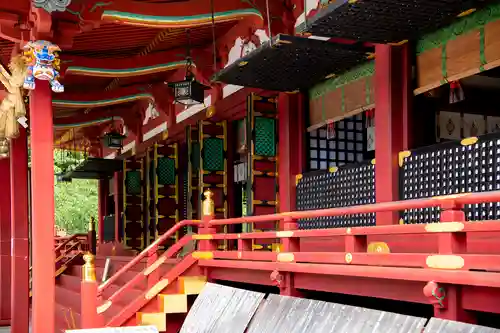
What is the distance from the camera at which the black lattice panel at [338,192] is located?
8727 millimetres

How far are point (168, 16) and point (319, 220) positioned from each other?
3.86 m

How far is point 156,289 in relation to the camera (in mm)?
8766

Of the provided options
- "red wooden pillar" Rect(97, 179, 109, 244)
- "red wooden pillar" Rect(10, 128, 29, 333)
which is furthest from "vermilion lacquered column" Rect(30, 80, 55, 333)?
"red wooden pillar" Rect(97, 179, 109, 244)

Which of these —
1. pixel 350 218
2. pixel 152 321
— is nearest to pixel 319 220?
pixel 350 218

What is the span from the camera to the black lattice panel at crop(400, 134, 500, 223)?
22.1 feet

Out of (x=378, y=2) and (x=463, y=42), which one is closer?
(x=378, y=2)

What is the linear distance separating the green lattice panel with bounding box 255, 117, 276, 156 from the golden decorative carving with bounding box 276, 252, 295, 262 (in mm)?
3726

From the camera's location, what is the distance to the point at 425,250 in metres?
7.01

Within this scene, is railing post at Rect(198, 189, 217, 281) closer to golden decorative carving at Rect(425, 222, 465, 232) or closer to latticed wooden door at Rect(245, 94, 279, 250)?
latticed wooden door at Rect(245, 94, 279, 250)

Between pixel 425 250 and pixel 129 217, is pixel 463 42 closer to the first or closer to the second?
pixel 425 250

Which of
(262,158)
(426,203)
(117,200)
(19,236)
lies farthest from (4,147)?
(426,203)

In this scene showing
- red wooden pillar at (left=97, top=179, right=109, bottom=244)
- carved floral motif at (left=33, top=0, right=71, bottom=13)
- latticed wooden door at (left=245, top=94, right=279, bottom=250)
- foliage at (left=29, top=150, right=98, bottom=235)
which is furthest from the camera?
foliage at (left=29, top=150, right=98, bottom=235)

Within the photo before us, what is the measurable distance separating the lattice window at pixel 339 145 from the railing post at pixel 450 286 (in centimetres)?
546

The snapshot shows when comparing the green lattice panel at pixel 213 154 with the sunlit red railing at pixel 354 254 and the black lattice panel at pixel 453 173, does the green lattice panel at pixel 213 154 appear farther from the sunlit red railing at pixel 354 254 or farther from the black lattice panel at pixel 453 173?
the black lattice panel at pixel 453 173
